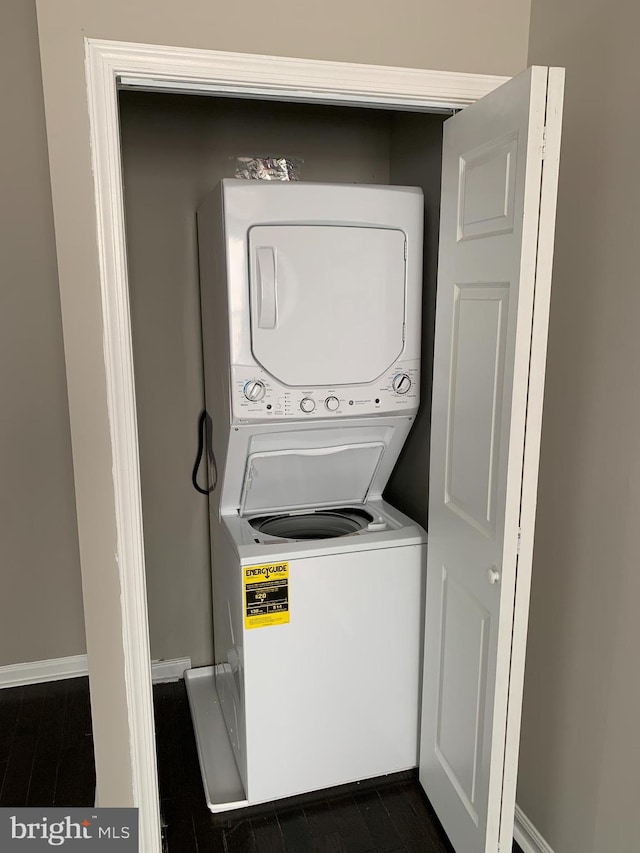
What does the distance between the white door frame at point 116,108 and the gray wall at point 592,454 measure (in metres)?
0.28

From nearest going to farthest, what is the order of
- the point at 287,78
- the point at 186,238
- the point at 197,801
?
1. the point at 287,78
2. the point at 197,801
3. the point at 186,238

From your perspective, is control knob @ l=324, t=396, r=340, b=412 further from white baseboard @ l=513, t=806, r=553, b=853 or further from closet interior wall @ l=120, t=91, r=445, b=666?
white baseboard @ l=513, t=806, r=553, b=853

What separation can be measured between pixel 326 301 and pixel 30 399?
4.32ft

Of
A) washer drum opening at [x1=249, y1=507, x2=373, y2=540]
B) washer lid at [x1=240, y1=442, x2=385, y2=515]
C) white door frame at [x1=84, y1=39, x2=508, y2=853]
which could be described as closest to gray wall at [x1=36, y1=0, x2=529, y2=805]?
white door frame at [x1=84, y1=39, x2=508, y2=853]

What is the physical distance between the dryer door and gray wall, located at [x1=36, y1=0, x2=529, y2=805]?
48 centimetres

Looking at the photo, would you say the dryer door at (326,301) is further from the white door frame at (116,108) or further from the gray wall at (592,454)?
the gray wall at (592,454)

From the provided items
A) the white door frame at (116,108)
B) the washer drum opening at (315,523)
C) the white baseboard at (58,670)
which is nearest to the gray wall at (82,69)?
the white door frame at (116,108)

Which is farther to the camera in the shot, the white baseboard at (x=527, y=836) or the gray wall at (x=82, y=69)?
the white baseboard at (x=527, y=836)

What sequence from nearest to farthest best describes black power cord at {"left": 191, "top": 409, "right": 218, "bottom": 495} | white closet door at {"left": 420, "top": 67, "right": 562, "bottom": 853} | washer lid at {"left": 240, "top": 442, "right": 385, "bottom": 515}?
white closet door at {"left": 420, "top": 67, "right": 562, "bottom": 853}
washer lid at {"left": 240, "top": 442, "right": 385, "bottom": 515}
black power cord at {"left": 191, "top": 409, "right": 218, "bottom": 495}

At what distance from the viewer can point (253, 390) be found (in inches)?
74.8

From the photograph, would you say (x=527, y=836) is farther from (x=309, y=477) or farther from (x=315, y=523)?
(x=309, y=477)

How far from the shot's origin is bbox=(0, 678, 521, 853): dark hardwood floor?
197cm

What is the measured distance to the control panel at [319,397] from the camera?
6.23 feet

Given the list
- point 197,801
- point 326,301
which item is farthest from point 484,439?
point 197,801
